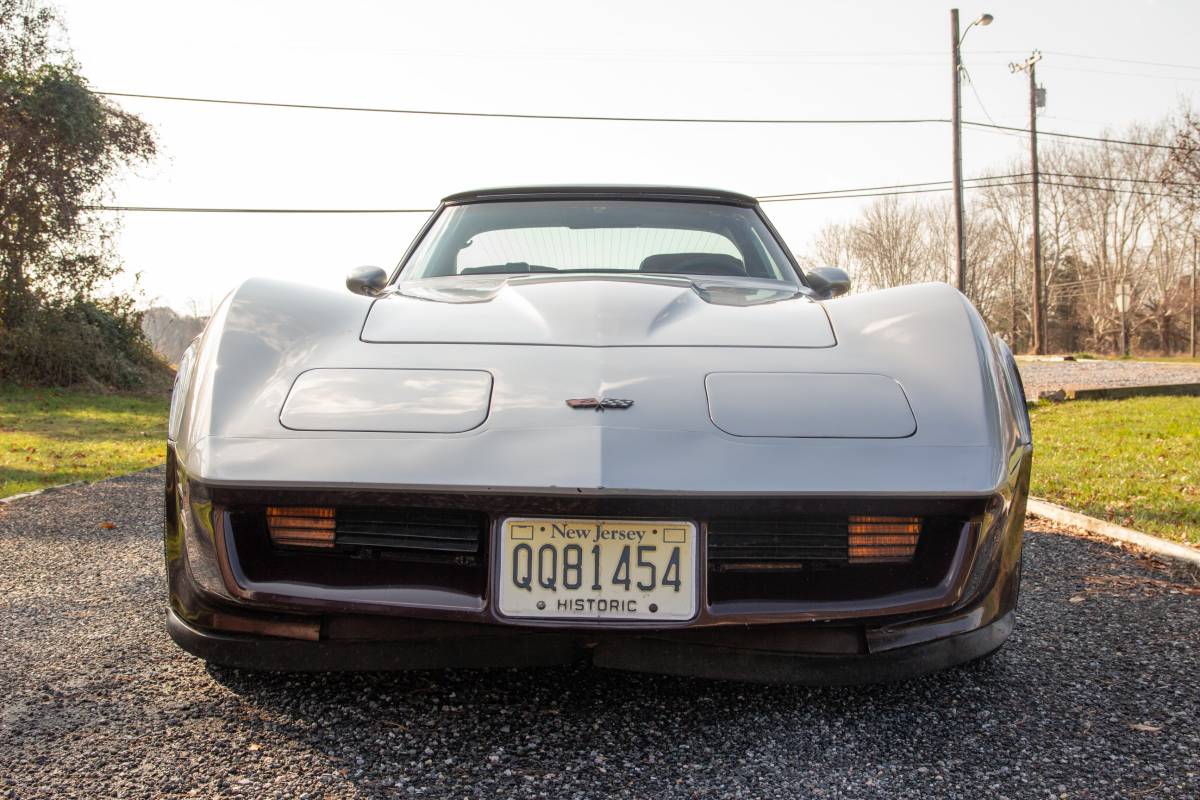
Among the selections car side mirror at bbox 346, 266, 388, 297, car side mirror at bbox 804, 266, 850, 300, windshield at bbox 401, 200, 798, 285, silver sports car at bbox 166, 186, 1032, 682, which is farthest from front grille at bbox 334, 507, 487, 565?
car side mirror at bbox 804, 266, 850, 300

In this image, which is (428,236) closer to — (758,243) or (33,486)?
(758,243)

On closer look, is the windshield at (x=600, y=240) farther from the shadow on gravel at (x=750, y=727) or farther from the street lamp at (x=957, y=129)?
the street lamp at (x=957, y=129)

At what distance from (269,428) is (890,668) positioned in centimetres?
123

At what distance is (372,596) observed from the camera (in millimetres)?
1611

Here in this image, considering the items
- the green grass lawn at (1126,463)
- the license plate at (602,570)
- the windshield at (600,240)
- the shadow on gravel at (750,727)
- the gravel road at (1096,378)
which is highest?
the windshield at (600,240)

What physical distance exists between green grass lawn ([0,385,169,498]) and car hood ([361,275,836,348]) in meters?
4.66

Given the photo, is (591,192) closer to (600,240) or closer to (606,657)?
(600,240)

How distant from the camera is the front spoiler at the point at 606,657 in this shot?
163cm

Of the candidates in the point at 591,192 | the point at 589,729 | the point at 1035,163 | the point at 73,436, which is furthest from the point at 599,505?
the point at 1035,163

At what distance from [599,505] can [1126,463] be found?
557 centimetres

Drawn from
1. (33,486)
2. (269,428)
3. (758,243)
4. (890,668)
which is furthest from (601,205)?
(33,486)

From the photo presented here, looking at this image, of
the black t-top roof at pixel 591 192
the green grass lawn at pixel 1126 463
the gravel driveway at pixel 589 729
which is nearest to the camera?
the gravel driveway at pixel 589 729

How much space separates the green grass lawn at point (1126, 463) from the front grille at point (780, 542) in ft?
9.33

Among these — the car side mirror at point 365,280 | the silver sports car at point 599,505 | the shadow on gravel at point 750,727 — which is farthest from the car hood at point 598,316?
the shadow on gravel at point 750,727
